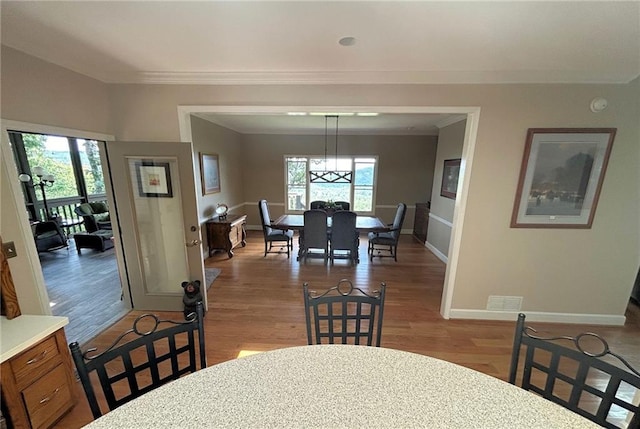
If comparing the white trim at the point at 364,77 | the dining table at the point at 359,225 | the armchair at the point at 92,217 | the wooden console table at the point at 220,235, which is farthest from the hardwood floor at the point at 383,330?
the armchair at the point at 92,217

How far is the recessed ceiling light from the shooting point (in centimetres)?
166

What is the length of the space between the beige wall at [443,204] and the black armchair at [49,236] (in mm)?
7235

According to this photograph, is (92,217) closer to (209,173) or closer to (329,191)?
(209,173)

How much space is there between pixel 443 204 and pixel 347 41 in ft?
12.0

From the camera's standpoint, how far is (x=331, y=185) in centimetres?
632

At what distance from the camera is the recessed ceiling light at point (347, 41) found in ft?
5.44

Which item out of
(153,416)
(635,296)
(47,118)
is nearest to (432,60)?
(153,416)

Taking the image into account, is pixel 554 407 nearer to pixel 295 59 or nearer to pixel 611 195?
pixel 295 59

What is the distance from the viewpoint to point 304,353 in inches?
41.6

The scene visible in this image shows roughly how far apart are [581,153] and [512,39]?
1486 mm

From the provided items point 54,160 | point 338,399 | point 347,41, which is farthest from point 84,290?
point 347,41

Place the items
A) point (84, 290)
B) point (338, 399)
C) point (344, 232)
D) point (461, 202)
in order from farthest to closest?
point (344, 232)
point (84, 290)
point (461, 202)
point (338, 399)

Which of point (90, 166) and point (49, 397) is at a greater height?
point (90, 166)

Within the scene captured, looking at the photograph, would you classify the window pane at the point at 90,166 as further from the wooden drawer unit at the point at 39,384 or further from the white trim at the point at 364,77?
the wooden drawer unit at the point at 39,384
